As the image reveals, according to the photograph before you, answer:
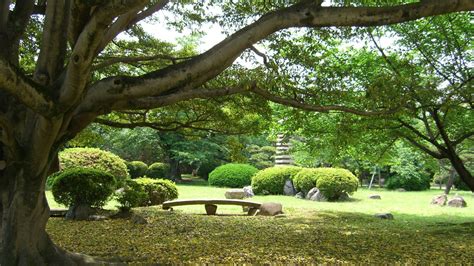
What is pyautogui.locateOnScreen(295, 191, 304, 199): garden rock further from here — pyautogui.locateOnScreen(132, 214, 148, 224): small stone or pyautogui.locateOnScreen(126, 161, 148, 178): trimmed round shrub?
pyautogui.locateOnScreen(126, 161, 148, 178): trimmed round shrub

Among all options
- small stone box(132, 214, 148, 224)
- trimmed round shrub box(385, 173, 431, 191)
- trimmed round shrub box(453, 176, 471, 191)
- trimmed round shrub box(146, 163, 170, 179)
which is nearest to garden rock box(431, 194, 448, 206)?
trimmed round shrub box(385, 173, 431, 191)

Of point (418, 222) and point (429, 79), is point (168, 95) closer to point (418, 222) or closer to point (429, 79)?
point (429, 79)

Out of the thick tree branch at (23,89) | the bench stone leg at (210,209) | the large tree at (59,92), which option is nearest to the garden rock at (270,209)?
the bench stone leg at (210,209)

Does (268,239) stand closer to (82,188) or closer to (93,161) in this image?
(82,188)

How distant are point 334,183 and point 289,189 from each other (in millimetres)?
3101

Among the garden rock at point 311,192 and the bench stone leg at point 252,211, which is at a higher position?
the garden rock at point 311,192

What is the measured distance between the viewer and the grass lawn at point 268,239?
6.22m

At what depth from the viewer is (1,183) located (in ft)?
16.1

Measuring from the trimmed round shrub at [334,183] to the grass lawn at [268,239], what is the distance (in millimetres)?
5521

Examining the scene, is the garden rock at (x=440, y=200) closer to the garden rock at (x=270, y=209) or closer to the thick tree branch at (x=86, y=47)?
the garden rock at (x=270, y=209)

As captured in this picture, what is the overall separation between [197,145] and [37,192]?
2389cm

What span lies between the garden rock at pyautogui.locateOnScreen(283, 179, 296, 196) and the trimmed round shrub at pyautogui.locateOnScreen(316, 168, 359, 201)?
2.30 meters

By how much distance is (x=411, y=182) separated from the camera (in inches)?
1042

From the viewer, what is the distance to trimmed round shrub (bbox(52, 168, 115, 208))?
1004cm
